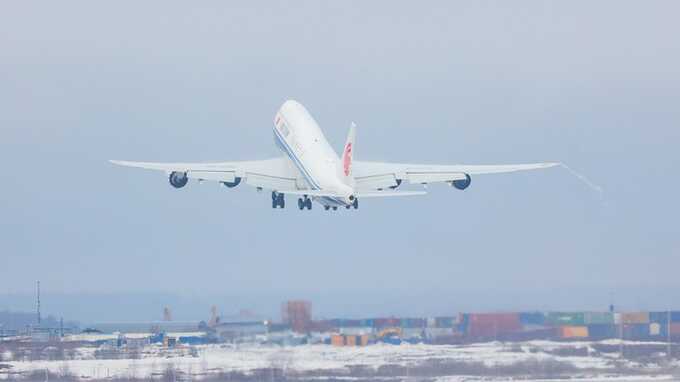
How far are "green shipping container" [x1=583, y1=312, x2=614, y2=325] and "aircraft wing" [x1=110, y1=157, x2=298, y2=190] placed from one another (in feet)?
91.8

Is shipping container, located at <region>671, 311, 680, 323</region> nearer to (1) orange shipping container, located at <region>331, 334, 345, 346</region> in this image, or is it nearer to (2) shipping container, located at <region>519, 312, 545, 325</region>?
(2) shipping container, located at <region>519, 312, 545, 325</region>

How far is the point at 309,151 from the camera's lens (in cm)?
11512

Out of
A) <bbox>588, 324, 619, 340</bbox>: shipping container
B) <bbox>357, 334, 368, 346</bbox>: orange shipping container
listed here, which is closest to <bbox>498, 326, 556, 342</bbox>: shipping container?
<bbox>588, 324, 619, 340</bbox>: shipping container

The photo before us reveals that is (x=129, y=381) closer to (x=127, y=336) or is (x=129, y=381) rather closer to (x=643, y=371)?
(x=127, y=336)

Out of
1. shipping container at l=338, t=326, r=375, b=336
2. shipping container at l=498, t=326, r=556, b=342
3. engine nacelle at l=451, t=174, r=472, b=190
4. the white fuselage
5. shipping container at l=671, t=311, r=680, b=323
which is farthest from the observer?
engine nacelle at l=451, t=174, r=472, b=190

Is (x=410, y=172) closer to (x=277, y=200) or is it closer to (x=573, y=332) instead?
(x=277, y=200)

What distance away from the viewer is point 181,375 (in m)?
86.6

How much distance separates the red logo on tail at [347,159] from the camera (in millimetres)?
110250

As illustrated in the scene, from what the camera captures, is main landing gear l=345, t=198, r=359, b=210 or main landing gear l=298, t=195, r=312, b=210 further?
main landing gear l=298, t=195, r=312, b=210

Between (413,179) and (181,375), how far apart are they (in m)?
31.5

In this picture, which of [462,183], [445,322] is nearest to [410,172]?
[462,183]

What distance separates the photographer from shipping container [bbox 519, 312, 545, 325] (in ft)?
297

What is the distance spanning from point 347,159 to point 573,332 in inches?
940

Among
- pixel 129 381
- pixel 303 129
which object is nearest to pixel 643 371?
pixel 129 381
